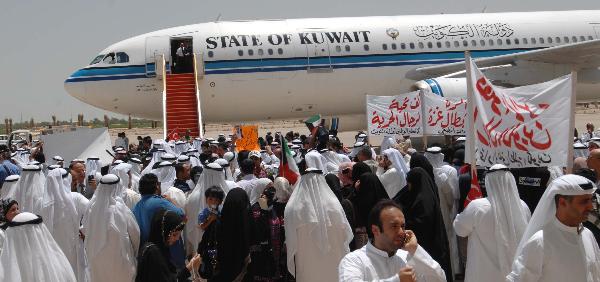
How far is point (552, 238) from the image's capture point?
492cm

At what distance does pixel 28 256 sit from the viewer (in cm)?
505

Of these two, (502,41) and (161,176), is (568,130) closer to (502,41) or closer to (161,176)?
(161,176)

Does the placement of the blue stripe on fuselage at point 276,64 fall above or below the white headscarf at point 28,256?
above

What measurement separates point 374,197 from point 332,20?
17.1m

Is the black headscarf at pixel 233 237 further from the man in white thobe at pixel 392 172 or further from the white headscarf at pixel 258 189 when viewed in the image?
the man in white thobe at pixel 392 172

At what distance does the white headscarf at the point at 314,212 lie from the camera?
7203 millimetres

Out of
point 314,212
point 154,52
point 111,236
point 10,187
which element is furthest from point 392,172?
point 154,52

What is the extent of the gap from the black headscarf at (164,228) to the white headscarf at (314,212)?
1508mm

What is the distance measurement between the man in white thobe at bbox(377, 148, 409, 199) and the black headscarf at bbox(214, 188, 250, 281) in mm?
2622

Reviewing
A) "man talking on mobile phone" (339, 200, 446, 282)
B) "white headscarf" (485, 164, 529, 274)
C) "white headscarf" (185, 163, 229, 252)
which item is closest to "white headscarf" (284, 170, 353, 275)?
"white headscarf" (185, 163, 229, 252)

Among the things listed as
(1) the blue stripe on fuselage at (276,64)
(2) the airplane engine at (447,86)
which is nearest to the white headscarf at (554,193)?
(2) the airplane engine at (447,86)

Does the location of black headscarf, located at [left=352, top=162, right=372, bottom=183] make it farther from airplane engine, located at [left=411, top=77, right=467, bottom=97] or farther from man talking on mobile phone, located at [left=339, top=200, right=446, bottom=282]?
airplane engine, located at [left=411, top=77, right=467, bottom=97]

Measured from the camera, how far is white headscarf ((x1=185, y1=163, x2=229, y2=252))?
8359mm

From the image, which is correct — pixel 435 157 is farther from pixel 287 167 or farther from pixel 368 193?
pixel 368 193
